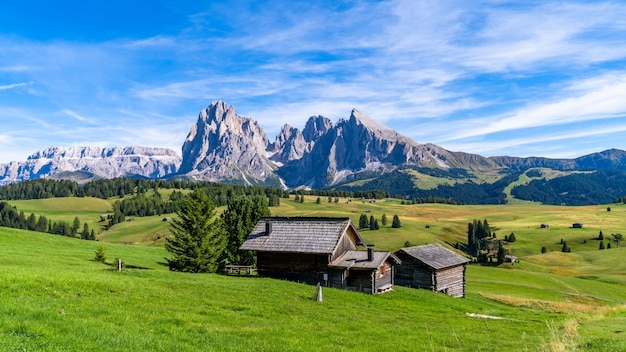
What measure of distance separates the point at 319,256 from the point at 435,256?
19.0 meters

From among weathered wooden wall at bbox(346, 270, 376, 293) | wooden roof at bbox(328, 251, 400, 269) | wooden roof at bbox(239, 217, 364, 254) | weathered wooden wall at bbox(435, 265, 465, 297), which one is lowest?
weathered wooden wall at bbox(435, 265, 465, 297)

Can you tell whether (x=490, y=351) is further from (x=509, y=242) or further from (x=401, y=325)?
(x=509, y=242)

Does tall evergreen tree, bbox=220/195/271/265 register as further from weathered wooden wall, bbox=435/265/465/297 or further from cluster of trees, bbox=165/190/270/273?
weathered wooden wall, bbox=435/265/465/297

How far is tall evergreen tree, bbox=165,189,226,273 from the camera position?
152 ft

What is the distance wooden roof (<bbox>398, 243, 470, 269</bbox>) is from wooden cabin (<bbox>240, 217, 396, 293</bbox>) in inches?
282

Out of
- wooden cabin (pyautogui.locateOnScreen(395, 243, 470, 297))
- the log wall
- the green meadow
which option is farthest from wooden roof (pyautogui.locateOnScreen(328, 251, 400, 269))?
wooden cabin (pyautogui.locateOnScreen(395, 243, 470, 297))

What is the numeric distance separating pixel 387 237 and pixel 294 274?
337ft

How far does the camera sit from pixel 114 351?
37.1ft

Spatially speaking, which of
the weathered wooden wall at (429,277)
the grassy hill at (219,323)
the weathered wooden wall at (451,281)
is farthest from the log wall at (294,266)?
the weathered wooden wall at (451,281)

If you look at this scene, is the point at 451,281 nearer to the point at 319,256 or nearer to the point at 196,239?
the point at 319,256

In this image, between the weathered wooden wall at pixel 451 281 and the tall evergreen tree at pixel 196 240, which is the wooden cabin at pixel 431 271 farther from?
the tall evergreen tree at pixel 196 240

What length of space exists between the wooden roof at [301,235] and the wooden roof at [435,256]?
8071 millimetres

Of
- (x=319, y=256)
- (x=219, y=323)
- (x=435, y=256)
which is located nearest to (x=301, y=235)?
(x=319, y=256)

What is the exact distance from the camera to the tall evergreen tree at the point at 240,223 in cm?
5641
